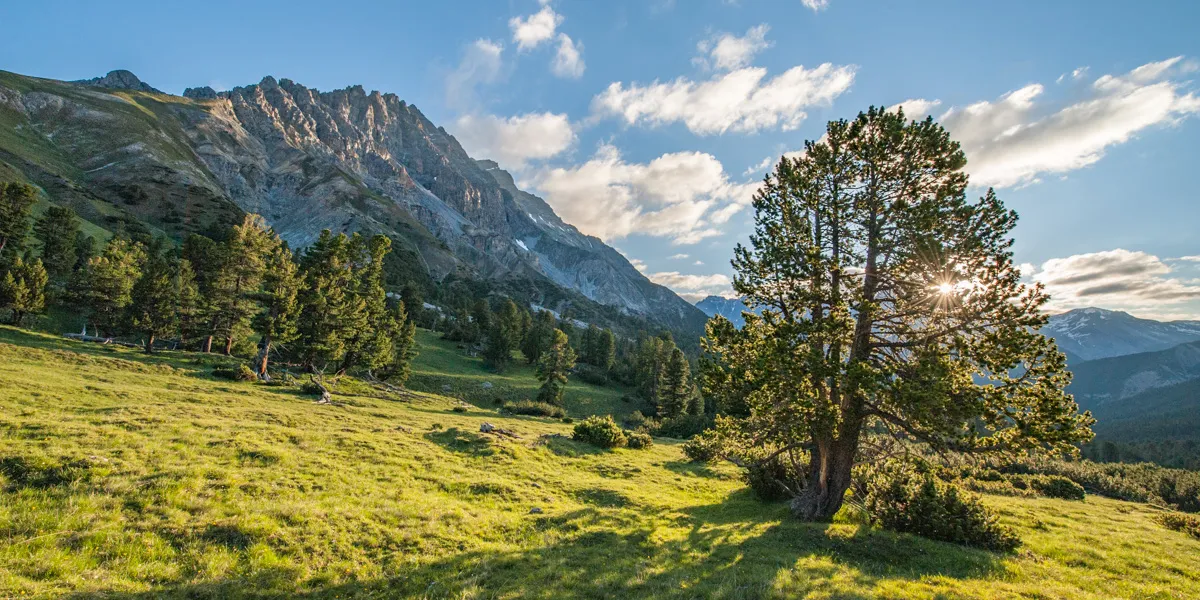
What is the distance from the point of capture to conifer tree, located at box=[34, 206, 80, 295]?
60188mm

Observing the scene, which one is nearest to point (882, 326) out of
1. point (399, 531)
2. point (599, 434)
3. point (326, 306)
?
point (399, 531)

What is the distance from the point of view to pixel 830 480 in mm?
17656

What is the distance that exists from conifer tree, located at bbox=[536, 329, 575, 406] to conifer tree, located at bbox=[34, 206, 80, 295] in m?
64.8

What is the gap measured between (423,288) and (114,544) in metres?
158

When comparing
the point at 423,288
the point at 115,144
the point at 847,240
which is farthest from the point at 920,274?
the point at 115,144

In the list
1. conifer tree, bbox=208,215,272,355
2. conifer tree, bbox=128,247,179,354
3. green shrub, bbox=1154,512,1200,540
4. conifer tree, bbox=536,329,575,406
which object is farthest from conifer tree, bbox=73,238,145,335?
green shrub, bbox=1154,512,1200,540

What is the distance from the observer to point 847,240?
17875 millimetres

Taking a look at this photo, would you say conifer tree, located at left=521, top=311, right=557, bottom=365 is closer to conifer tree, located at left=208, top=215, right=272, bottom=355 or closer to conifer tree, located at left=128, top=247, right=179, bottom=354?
conifer tree, located at left=208, top=215, right=272, bottom=355

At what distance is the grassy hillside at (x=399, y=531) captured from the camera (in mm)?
9617

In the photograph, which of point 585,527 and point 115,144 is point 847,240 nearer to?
point 585,527

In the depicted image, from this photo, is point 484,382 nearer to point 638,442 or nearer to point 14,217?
point 638,442

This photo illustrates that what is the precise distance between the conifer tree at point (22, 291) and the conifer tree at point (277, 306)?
24.7 meters

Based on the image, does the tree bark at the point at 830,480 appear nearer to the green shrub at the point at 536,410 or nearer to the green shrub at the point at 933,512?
the green shrub at the point at 933,512

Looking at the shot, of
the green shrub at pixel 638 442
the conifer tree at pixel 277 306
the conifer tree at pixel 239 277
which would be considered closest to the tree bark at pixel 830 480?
the green shrub at pixel 638 442
